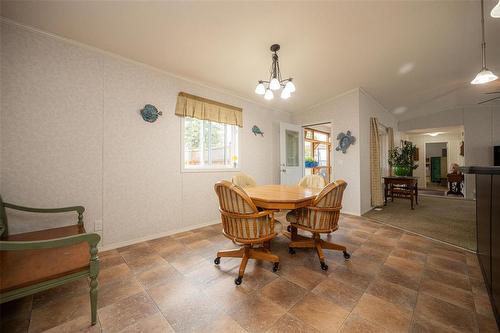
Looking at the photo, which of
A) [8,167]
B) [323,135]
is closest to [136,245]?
[8,167]

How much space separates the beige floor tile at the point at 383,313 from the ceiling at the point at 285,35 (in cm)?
276

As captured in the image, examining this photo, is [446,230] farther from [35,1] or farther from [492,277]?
[35,1]

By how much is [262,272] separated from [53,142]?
268cm

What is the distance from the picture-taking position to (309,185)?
290 centimetres

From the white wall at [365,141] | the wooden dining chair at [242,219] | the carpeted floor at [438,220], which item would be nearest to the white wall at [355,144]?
the white wall at [365,141]

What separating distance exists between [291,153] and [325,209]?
9.76 feet

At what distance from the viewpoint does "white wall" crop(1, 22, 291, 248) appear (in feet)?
6.29

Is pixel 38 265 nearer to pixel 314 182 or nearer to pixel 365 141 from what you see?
pixel 314 182

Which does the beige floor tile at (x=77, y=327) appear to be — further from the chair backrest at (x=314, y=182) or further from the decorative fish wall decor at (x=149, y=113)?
the chair backrest at (x=314, y=182)

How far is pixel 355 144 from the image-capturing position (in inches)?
159

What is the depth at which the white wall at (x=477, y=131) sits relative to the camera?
5.58m

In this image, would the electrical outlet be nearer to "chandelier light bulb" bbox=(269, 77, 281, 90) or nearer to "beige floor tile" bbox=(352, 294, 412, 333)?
"chandelier light bulb" bbox=(269, 77, 281, 90)

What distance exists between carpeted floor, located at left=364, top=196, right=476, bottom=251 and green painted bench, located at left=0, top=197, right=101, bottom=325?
403 cm

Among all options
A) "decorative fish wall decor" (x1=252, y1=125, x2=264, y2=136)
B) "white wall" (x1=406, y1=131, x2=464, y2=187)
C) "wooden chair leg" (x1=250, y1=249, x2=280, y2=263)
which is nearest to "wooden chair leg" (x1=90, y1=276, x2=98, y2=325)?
"wooden chair leg" (x1=250, y1=249, x2=280, y2=263)
